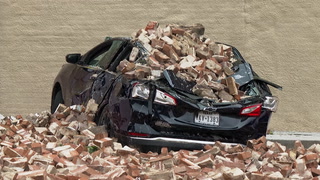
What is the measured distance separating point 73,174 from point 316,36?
7.62m

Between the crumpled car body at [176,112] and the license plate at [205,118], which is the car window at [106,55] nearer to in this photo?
the crumpled car body at [176,112]

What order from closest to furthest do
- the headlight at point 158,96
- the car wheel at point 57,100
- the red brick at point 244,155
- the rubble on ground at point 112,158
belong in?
1. the rubble on ground at point 112,158
2. the red brick at point 244,155
3. the headlight at point 158,96
4. the car wheel at point 57,100

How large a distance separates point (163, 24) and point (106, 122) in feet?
17.0

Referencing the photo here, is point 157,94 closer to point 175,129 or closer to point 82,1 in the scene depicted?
point 175,129

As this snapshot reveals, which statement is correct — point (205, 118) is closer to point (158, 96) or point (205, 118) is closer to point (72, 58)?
point (158, 96)

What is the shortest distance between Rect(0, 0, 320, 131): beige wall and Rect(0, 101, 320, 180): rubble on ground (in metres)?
4.70

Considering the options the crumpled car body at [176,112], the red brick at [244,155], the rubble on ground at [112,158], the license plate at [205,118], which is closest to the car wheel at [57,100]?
the rubble on ground at [112,158]

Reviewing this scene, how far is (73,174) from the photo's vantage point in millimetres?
7078

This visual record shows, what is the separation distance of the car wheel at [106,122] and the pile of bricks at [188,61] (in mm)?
566

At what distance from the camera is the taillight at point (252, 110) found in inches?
351

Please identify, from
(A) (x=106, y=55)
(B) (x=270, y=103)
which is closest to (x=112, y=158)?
(B) (x=270, y=103)

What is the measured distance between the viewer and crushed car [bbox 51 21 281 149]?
28.4 feet

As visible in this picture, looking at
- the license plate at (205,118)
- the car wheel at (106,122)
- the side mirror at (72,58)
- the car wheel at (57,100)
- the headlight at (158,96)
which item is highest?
the headlight at (158,96)

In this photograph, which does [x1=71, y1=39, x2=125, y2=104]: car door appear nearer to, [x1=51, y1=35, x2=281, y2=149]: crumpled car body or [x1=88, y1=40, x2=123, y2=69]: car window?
[x1=88, y1=40, x2=123, y2=69]: car window
